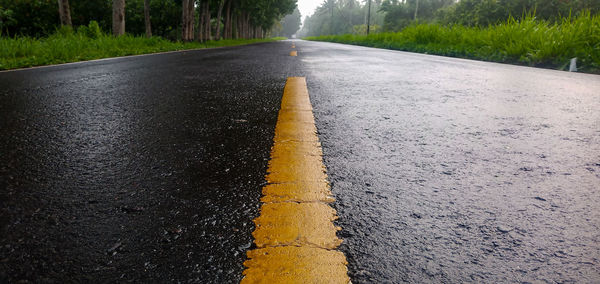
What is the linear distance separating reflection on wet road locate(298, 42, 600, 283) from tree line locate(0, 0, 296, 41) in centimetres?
1343

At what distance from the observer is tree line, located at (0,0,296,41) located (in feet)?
57.7

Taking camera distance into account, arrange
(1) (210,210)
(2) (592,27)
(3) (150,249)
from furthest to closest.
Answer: (2) (592,27), (1) (210,210), (3) (150,249)

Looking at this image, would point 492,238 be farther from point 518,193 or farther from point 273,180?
point 273,180

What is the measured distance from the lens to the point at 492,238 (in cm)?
87

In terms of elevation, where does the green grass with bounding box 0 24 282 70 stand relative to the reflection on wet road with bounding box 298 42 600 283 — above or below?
above

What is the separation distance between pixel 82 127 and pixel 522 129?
8.08ft

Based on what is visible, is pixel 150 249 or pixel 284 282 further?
pixel 150 249

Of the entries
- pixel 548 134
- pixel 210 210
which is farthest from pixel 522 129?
pixel 210 210

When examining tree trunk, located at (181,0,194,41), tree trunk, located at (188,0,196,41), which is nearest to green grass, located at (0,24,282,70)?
tree trunk, located at (181,0,194,41)

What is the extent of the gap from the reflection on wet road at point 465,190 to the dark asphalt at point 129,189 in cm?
32

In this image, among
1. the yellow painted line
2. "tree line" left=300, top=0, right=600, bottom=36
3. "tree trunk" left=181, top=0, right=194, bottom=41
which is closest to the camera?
the yellow painted line

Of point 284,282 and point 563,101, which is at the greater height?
point 563,101

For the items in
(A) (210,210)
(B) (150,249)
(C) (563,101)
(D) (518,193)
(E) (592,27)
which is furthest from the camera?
(E) (592,27)

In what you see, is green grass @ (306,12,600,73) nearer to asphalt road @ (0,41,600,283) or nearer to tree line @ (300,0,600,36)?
tree line @ (300,0,600,36)
